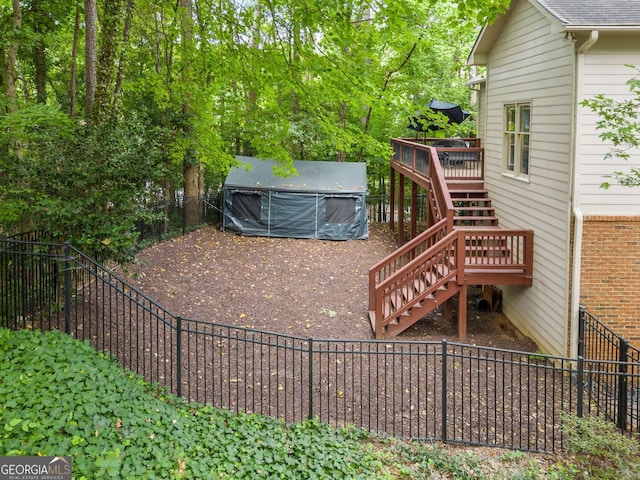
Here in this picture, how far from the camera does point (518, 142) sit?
13125 millimetres

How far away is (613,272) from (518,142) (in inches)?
161

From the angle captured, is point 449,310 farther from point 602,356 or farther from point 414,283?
point 602,356

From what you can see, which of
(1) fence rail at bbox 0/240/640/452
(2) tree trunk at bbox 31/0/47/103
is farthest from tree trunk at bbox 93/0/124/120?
(2) tree trunk at bbox 31/0/47/103

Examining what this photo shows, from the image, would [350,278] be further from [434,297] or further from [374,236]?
[374,236]

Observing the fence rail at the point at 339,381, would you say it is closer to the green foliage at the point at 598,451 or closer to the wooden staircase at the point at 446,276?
the green foliage at the point at 598,451

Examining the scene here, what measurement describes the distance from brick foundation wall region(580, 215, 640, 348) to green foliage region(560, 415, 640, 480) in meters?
3.35

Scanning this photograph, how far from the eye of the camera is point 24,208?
963cm

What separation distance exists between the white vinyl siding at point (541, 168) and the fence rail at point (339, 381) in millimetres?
1156

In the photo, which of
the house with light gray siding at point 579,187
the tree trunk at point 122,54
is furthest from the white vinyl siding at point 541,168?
the tree trunk at point 122,54

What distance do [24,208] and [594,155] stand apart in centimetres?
950

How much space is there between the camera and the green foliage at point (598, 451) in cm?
664

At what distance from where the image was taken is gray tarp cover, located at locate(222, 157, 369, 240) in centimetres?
2091

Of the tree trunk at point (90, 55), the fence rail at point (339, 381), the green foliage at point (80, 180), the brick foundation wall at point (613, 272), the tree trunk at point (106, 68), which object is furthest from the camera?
the tree trunk at point (90, 55)

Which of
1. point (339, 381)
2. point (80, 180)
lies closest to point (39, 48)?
point (80, 180)
